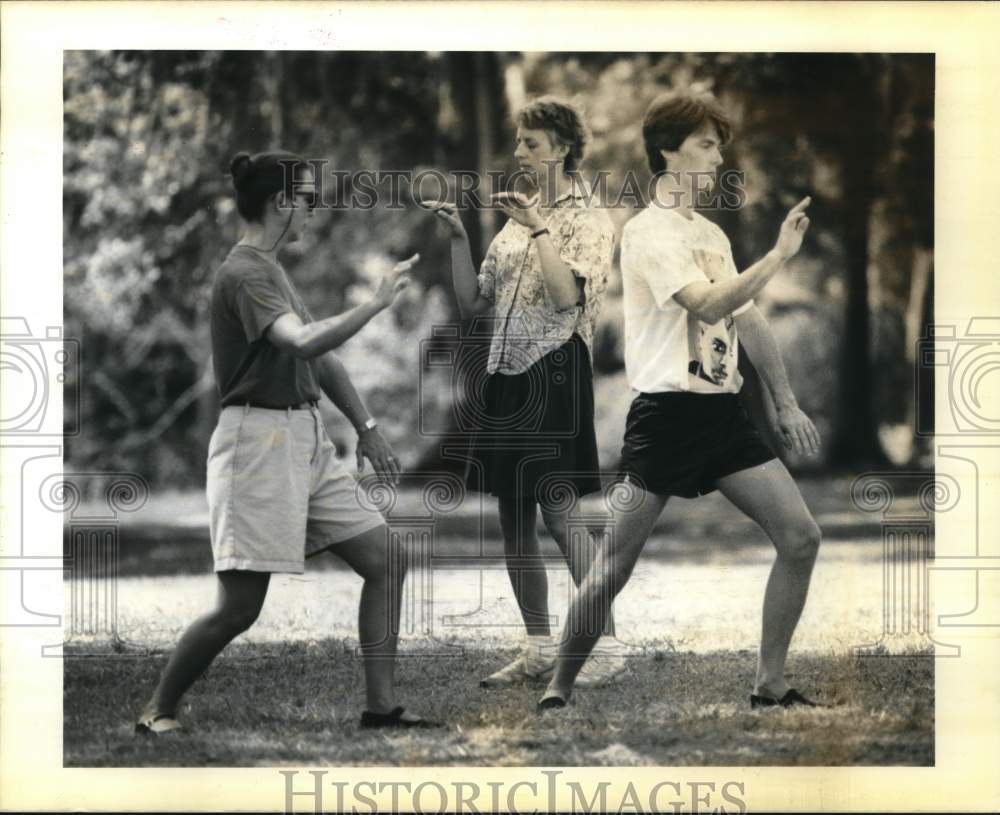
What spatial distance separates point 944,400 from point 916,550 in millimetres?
627

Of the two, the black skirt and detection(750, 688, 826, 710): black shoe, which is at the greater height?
the black skirt

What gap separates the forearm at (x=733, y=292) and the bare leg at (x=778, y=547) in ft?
2.05

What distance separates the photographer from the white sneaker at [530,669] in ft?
22.0

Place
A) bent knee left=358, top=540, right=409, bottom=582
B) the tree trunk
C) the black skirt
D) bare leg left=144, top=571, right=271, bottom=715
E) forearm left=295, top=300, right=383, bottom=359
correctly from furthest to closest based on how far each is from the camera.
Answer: the tree trunk, the black skirt, bent knee left=358, top=540, right=409, bottom=582, bare leg left=144, top=571, right=271, bottom=715, forearm left=295, top=300, right=383, bottom=359

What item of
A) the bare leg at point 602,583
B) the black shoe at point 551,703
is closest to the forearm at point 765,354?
the bare leg at point 602,583

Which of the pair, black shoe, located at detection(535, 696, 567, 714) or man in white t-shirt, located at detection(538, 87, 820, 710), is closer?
man in white t-shirt, located at detection(538, 87, 820, 710)

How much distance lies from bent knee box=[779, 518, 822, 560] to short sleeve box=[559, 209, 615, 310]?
120 centimetres

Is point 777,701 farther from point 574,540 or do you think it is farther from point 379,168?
point 379,168

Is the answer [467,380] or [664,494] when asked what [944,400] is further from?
[467,380]

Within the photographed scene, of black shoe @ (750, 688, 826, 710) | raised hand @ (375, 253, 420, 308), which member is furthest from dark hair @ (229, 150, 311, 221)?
black shoe @ (750, 688, 826, 710)

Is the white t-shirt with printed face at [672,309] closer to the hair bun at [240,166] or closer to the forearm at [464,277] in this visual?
the forearm at [464,277]

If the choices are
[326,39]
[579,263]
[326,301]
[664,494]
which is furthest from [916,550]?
[326,39]

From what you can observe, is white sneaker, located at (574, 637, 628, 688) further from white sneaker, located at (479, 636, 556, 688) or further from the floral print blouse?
the floral print blouse

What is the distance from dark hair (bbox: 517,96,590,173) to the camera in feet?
22.1
